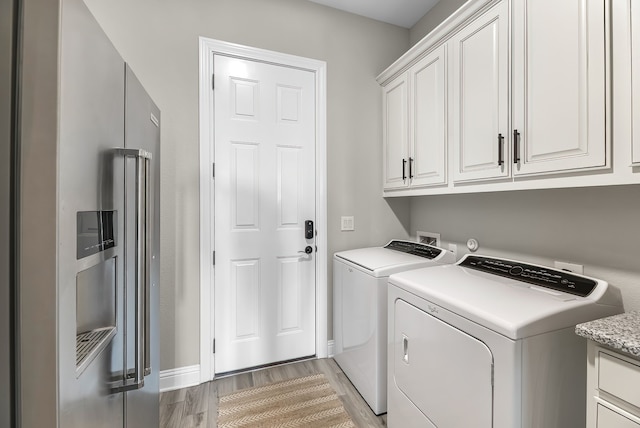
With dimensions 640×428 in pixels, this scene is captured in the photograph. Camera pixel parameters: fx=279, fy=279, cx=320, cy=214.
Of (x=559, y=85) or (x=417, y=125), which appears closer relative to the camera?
(x=559, y=85)

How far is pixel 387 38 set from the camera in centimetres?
253

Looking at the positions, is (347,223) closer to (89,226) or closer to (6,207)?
(89,226)

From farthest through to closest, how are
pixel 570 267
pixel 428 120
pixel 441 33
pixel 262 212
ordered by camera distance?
pixel 262 212
pixel 428 120
pixel 441 33
pixel 570 267

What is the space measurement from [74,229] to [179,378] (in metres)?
1.79

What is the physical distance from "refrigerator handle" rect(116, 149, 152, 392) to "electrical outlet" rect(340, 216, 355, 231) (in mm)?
1632

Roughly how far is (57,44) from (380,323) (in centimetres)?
174

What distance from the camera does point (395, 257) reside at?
78.7 inches

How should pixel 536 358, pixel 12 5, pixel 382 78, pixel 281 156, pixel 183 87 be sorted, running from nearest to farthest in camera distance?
pixel 12 5 → pixel 536 358 → pixel 183 87 → pixel 281 156 → pixel 382 78

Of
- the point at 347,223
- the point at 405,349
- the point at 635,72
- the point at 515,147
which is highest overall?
the point at 635,72

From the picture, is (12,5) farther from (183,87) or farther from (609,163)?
(609,163)

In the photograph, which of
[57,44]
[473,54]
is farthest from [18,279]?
[473,54]

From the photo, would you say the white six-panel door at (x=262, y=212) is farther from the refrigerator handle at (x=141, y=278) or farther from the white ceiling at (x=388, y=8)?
the refrigerator handle at (x=141, y=278)

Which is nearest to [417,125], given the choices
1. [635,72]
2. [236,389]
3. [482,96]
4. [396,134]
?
[396,134]

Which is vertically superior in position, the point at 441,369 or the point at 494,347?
the point at 494,347
